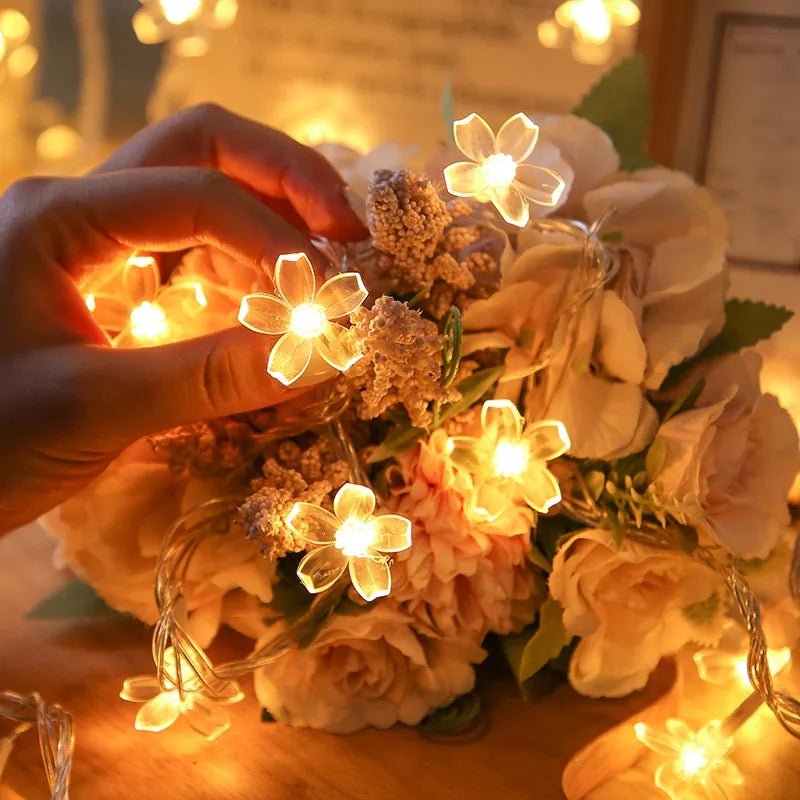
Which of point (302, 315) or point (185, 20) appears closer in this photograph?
point (302, 315)

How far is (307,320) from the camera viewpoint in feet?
1.34

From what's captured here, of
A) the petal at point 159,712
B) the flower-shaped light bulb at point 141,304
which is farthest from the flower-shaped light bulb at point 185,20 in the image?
the petal at point 159,712

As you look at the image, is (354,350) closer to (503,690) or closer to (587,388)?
(587,388)

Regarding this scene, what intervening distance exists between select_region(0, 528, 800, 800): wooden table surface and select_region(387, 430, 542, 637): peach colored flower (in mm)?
72

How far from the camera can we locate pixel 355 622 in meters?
0.49

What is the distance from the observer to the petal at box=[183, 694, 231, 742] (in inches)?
20.0

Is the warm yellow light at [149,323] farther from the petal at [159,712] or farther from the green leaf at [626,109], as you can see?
the green leaf at [626,109]

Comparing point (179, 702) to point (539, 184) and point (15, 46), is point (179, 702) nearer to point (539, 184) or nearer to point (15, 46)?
point (539, 184)

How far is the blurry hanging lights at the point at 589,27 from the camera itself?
0.70 meters

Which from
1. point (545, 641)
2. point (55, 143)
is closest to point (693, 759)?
point (545, 641)

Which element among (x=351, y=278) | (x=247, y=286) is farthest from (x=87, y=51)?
(x=351, y=278)

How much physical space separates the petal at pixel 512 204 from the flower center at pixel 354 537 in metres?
0.17

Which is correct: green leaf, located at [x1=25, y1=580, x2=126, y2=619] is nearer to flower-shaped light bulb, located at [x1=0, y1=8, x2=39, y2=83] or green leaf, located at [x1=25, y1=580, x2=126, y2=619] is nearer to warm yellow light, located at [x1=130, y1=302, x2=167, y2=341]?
warm yellow light, located at [x1=130, y1=302, x2=167, y2=341]

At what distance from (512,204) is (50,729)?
0.39 metres
